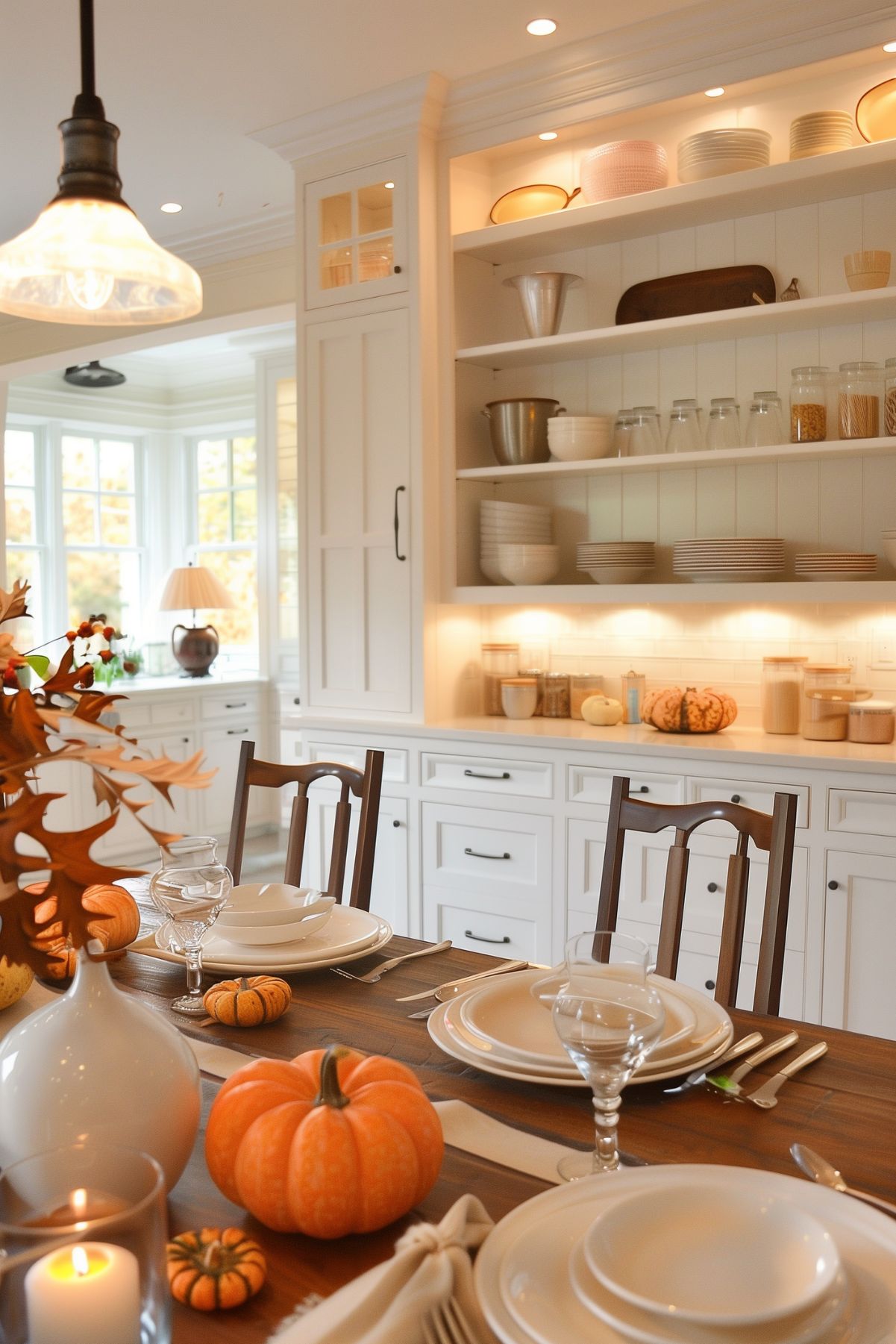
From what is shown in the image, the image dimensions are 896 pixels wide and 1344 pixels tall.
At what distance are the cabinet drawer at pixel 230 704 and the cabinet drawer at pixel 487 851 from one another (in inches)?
110

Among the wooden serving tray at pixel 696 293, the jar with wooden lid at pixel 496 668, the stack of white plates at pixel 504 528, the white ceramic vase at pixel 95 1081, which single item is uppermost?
the wooden serving tray at pixel 696 293

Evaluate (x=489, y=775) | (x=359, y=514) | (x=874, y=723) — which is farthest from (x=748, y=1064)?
(x=359, y=514)

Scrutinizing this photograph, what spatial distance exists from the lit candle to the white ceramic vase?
281mm

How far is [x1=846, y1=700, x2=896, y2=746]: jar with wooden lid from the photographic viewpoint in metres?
2.96

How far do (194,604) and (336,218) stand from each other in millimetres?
2736

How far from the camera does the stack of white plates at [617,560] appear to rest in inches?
135

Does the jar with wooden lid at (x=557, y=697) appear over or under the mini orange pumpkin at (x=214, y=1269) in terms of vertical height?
over

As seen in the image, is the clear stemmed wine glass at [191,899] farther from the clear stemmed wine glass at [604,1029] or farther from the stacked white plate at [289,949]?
the clear stemmed wine glass at [604,1029]

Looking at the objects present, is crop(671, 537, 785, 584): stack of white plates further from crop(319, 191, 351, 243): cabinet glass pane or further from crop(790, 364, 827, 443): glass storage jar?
crop(319, 191, 351, 243): cabinet glass pane

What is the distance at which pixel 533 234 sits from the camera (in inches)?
135

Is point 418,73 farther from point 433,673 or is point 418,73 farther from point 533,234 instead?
point 433,673

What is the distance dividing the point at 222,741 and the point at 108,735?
17.2 ft

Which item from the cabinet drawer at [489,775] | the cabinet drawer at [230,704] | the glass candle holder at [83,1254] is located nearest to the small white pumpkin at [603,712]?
the cabinet drawer at [489,775]

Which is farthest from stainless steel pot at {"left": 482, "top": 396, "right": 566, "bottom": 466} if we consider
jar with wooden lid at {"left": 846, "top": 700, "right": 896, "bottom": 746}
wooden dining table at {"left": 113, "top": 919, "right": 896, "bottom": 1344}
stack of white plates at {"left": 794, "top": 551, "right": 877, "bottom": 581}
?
wooden dining table at {"left": 113, "top": 919, "right": 896, "bottom": 1344}
